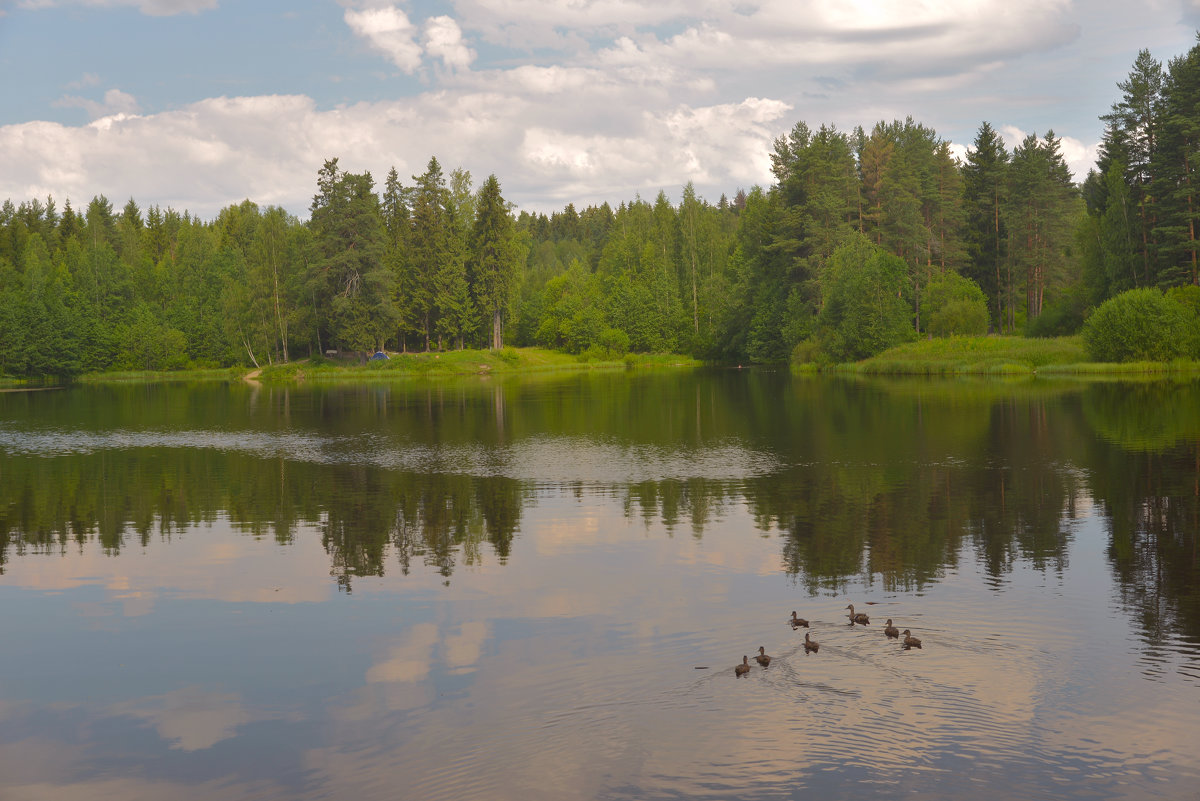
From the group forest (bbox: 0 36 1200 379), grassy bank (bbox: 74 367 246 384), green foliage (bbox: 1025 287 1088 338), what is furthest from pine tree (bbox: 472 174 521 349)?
green foliage (bbox: 1025 287 1088 338)

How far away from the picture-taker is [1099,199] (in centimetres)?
9225

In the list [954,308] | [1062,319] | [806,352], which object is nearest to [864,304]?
[954,308]

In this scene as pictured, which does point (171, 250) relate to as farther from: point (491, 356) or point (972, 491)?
point (972, 491)

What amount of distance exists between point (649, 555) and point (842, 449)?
17921mm

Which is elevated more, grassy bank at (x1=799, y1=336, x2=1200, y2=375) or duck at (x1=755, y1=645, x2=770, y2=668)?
grassy bank at (x1=799, y1=336, x2=1200, y2=375)

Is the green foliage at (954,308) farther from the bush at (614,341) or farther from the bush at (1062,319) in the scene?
the bush at (614,341)

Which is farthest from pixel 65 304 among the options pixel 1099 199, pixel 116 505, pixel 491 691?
pixel 491 691

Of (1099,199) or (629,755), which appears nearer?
(629,755)

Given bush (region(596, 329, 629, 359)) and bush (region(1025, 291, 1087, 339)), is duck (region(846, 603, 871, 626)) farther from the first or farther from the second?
bush (region(596, 329, 629, 359))

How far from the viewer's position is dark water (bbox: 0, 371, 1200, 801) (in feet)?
34.4

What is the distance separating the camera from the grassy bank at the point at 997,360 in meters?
74.4

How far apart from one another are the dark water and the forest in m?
60.4

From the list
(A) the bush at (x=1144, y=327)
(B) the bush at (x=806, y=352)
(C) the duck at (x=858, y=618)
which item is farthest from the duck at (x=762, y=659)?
(B) the bush at (x=806, y=352)

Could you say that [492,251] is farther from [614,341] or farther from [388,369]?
[614,341]
